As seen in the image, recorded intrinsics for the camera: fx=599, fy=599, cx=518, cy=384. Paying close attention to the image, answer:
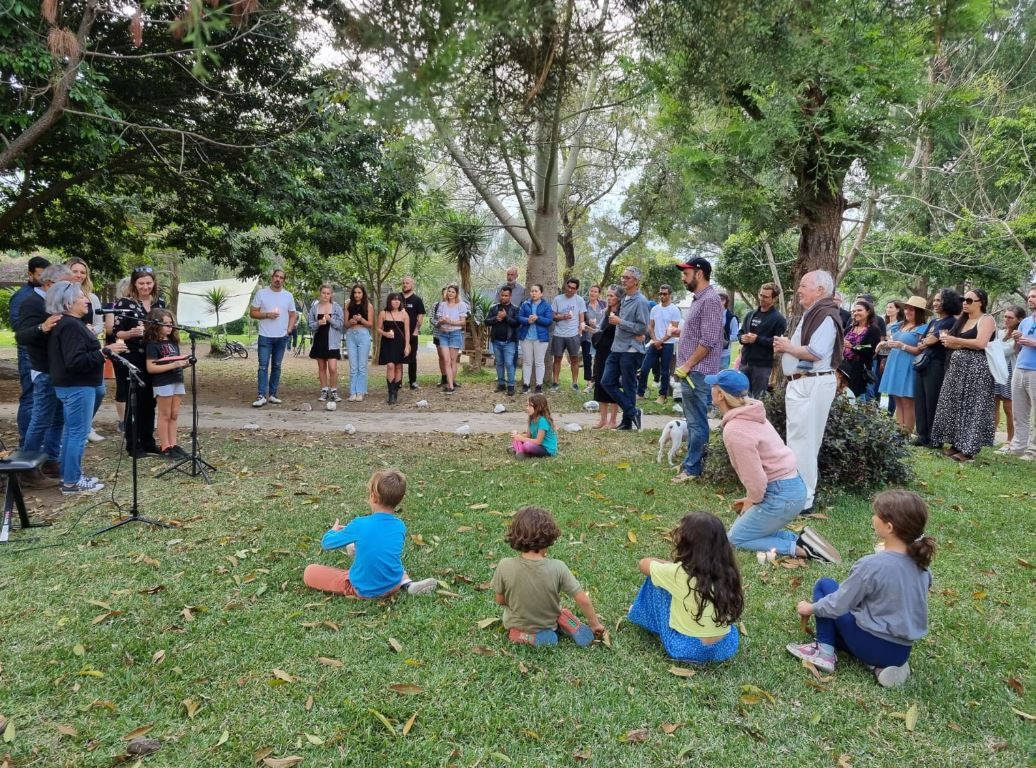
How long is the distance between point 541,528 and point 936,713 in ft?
6.46

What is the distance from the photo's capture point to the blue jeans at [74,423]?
5.31 metres

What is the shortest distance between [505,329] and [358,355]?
2.66m

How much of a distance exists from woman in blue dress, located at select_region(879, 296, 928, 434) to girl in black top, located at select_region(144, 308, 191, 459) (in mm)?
9073

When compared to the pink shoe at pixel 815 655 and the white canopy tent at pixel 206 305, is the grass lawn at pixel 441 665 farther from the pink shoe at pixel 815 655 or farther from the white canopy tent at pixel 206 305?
the white canopy tent at pixel 206 305

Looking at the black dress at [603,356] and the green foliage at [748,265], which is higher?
the green foliage at [748,265]

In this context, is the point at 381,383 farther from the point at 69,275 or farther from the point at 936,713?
the point at 936,713

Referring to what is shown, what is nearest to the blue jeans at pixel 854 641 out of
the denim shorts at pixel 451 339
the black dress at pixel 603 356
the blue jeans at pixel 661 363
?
the black dress at pixel 603 356

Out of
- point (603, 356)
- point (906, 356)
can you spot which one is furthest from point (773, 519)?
point (906, 356)

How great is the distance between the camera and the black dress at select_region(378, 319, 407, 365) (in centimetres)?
1043

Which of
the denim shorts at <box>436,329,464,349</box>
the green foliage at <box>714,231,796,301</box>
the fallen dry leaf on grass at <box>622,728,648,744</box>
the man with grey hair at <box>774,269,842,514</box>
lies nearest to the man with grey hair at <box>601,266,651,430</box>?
the man with grey hair at <box>774,269,842,514</box>

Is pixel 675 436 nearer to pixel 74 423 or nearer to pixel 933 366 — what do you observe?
pixel 933 366

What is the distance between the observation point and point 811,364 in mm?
4922

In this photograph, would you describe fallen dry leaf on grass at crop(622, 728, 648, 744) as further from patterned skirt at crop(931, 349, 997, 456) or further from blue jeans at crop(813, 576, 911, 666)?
patterned skirt at crop(931, 349, 997, 456)

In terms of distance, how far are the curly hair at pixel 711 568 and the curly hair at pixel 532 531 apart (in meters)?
0.66
